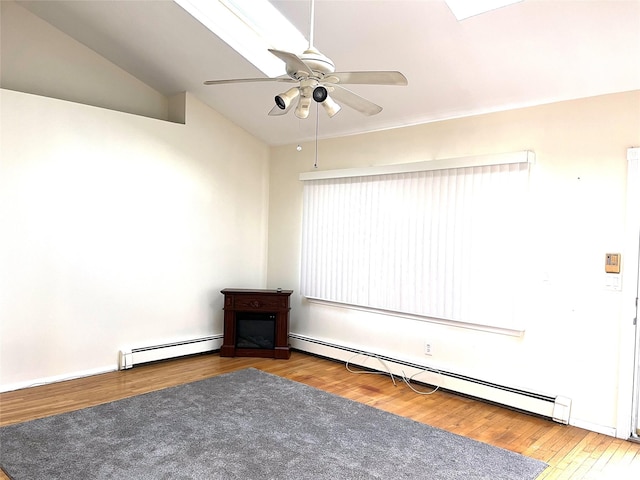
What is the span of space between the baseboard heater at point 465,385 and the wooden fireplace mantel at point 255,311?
40cm

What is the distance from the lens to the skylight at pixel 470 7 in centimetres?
309

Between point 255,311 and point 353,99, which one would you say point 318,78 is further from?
point 255,311

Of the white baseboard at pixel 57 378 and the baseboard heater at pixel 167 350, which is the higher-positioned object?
the baseboard heater at pixel 167 350

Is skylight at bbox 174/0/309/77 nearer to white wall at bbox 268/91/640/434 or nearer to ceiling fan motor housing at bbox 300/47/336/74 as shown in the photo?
white wall at bbox 268/91/640/434

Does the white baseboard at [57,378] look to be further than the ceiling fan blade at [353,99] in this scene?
Yes

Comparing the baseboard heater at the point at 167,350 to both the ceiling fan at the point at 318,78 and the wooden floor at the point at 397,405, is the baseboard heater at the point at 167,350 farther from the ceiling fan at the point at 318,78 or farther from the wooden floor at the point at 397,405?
the ceiling fan at the point at 318,78

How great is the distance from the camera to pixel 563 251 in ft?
12.0

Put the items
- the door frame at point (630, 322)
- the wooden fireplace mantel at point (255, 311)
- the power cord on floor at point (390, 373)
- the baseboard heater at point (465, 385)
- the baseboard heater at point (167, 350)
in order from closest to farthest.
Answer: the door frame at point (630, 322), the baseboard heater at point (465, 385), the power cord on floor at point (390, 373), the baseboard heater at point (167, 350), the wooden fireplace mantel at point (255, 311)

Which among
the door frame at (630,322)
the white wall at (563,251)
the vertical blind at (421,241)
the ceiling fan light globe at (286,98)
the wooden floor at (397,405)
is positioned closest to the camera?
the ceiling fan light globe at (286,98)

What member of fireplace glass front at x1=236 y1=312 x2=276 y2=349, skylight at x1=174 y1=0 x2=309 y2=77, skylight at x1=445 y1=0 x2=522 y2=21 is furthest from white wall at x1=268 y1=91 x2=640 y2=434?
fireplace glass front at x1=236 y1=312 x2=276 y2=349

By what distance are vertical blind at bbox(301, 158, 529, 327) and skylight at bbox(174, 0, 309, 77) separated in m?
1.63

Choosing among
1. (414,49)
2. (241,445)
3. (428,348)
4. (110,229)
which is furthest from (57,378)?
(414,49)

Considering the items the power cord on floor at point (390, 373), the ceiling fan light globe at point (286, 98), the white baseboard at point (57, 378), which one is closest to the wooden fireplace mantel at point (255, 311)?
the power cord on floor at point (390, 373)

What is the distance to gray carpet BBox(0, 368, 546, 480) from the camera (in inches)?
107
